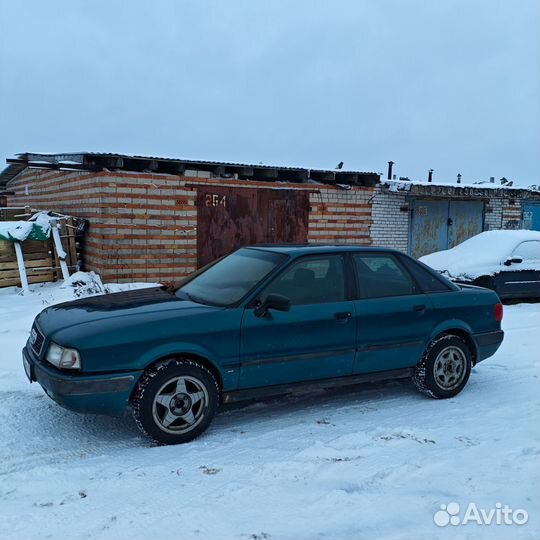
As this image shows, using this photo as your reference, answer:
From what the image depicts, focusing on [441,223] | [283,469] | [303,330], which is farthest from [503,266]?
[283,469]

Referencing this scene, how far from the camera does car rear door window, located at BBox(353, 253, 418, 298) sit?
472 centimetres

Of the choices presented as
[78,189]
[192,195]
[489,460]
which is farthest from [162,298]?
[78,189]

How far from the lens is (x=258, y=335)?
4129mm

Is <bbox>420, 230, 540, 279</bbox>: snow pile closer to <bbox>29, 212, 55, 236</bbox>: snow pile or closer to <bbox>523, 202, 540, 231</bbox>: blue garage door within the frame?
<bbox>523, 202, 540, 231</bbox>: blue garage door

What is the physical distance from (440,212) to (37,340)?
1227 cm

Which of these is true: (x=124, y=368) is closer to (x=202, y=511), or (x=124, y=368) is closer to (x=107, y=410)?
(x=107, y=410)

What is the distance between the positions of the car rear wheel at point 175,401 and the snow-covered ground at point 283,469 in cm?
13

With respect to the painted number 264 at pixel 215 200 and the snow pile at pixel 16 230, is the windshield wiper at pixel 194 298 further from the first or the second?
the snow pile at pixel 16 230

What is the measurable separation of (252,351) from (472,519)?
185cm

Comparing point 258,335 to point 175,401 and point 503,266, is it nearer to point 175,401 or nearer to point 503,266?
point 175,401

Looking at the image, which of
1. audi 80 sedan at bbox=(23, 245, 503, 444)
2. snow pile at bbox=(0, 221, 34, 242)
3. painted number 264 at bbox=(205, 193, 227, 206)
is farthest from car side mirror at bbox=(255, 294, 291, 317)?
snow pile at bbox=(0, 221, 34, 242)

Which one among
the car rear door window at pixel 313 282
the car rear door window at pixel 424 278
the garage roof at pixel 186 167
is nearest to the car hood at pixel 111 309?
the car rear door window at pixel 313 282

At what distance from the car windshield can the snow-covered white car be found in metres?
6.45

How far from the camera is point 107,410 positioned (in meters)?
3.71
